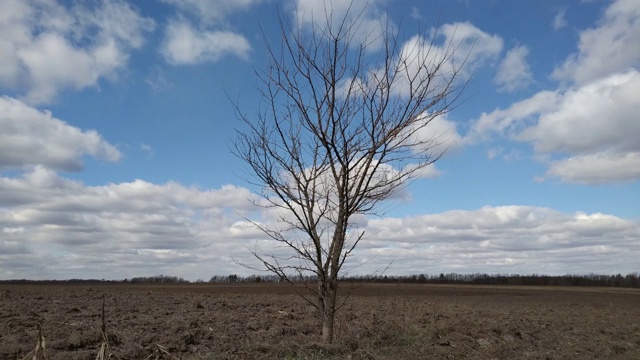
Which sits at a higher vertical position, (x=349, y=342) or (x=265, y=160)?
(x=265, y=160)

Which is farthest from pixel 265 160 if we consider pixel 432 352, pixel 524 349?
pixel 524 349

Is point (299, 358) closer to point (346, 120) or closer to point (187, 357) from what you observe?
point (187, 357)

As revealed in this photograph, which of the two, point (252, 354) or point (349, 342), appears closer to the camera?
point (252, 354)

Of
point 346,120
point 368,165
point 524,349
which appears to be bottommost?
point 524,349

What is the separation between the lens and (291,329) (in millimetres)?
12820

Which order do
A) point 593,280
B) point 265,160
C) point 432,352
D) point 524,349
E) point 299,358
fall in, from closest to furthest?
point 299,358 → point 265,160 → point 432,352 → point 524,349 → point 593,280

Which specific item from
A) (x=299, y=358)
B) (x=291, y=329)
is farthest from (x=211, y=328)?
(x=299, y=358)

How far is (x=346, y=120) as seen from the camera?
8.73 metres

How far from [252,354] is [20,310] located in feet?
34.0

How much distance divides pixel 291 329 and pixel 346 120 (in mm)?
6172

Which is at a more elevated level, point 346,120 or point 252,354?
point 346,120

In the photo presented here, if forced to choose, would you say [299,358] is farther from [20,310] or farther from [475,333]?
[20,310]

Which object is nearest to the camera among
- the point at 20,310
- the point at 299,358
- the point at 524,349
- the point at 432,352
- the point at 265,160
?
the point at 299,358

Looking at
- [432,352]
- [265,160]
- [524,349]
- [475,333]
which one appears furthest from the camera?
[475,333]
